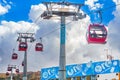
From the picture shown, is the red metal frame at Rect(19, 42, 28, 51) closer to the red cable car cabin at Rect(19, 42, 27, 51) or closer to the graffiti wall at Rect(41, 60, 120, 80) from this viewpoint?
the red cable car cabin at Rect(19, 42, 27, 51)

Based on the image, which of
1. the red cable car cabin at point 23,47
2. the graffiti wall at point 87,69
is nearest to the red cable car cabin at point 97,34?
the red cable car cabin at point 23,47

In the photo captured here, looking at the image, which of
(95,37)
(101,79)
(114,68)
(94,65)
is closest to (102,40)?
(95,37)

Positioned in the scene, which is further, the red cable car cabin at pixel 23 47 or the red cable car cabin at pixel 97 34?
the red cable car cabin at pixel 23 47

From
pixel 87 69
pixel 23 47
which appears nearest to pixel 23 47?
pixel 23 47

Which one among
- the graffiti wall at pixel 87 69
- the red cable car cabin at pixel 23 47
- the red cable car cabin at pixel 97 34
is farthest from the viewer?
the graffiti wall at pixel 87 69

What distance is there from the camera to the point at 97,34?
28.8 m

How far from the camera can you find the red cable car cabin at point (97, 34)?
28.2m

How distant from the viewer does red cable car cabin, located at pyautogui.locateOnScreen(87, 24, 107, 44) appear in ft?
92.4

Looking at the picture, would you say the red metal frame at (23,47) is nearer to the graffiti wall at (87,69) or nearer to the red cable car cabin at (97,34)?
the graffiti wall at (87,69)

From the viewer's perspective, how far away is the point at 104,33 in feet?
94.4

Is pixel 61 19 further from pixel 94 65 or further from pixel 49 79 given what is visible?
pixel 49 79

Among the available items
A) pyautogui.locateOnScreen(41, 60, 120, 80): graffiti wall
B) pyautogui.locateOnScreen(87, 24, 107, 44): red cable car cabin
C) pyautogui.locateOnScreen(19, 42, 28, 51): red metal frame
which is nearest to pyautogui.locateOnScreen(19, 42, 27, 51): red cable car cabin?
pyautogui.locateOnScreen(19, 42, 28, 51): red metal frame

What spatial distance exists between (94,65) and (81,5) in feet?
61.2

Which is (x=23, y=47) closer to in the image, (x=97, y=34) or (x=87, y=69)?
(x=87, y=69)
